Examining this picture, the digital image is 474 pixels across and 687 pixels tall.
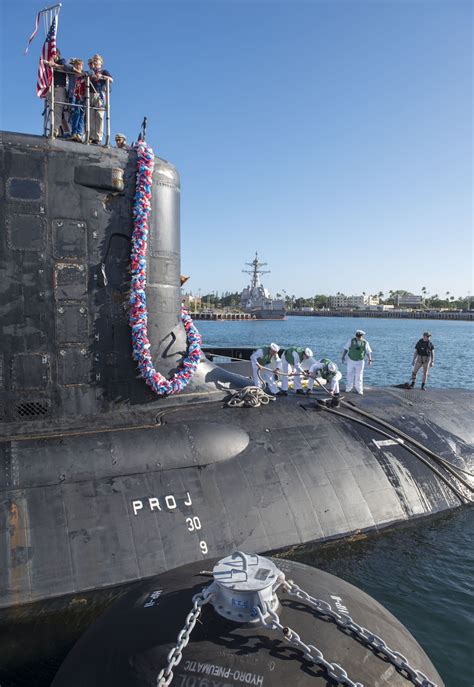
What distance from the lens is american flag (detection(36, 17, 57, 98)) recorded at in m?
7.75

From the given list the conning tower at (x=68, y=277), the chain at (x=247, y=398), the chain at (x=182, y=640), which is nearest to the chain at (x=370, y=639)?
the chain at (x=182, y=640)

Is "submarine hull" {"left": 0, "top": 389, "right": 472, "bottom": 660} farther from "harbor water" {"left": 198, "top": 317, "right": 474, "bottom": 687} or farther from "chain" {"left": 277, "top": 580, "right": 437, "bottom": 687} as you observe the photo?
"chain" {"left": 277, "top": 580, "right": 437, "bottom": 687}

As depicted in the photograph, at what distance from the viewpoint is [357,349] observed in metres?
13.3

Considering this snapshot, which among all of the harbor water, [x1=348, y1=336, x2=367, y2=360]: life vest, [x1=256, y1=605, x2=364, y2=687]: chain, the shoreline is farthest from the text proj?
the shoreline

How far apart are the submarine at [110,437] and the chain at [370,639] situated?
3.54 m

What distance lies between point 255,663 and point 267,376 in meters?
8.98

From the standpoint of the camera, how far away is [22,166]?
704 cm

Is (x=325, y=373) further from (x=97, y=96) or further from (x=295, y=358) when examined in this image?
(x=97, y=96)

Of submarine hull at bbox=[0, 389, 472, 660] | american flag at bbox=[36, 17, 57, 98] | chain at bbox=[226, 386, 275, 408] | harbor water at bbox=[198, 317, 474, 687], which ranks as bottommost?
harbor water at bbox=[198, 317, 474, 687]

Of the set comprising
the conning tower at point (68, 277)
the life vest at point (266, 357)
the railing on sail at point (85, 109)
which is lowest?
the life vest at point (266, 357)

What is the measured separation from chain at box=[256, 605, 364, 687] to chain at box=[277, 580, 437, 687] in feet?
0.15

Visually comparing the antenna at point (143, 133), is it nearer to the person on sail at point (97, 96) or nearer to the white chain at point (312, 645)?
the person on sail at point (97, 96)

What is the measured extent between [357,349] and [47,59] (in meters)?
8.89

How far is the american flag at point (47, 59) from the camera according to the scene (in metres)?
7.75
